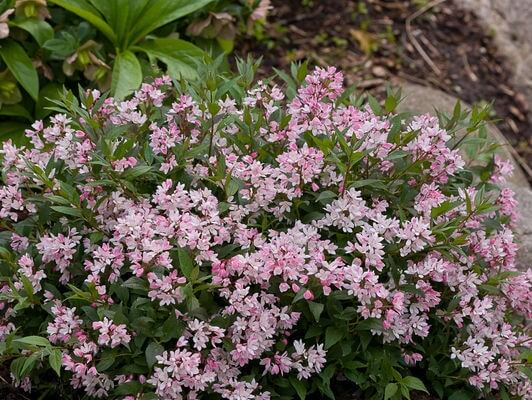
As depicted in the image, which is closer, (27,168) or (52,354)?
(52,354)

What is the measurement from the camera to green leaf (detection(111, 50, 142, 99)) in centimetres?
348

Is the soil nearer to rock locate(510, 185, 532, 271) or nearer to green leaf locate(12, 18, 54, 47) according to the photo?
rock locate(510, 185, 532, 271)

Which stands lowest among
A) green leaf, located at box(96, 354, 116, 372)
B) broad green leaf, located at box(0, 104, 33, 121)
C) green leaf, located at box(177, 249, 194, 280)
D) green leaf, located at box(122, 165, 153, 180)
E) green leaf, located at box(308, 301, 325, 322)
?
broad green leaf, located at box(0, 104, 33, 121)

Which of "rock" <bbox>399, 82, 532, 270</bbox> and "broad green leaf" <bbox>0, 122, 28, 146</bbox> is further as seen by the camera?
"rock" <bbox>399, 82, 532, 270</bbox>

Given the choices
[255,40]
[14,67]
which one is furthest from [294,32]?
[14,67]

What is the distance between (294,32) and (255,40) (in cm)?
33

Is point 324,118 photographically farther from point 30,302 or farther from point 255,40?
point 255,40

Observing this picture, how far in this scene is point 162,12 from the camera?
372 cm

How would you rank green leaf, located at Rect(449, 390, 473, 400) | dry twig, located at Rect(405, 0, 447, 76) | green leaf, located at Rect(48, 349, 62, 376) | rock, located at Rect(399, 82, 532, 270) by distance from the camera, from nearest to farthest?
1. green leaf, located at Rect(48, 349, 62, 376)
2. green leaf, located at Rect(449, 390, 473, 400)
3. rock, located at Rect(399, 82, 532, 270)
4. dry twig, located at Rect(405, 0, 447, 76)

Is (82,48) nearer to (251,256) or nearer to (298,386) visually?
(251,256)

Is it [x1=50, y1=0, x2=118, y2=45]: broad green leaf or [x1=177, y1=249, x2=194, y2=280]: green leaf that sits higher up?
[x1=177, y1=249, x2=194, y2=280]: green leaf

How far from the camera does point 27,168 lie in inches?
102

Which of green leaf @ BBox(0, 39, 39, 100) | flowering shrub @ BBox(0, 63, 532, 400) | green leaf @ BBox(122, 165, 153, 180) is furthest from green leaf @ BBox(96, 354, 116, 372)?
green leaf @ BBox(0, 39, 39, 100)

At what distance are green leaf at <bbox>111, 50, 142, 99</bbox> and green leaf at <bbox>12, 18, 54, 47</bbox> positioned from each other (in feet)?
1.05
